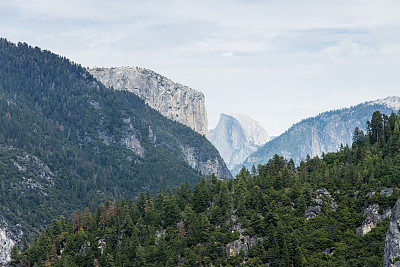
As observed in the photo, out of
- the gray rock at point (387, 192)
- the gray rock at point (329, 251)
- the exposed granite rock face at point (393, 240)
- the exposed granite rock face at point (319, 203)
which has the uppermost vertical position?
the gray rock at point (387, 192)

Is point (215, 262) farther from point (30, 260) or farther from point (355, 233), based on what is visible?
point (30, 260)

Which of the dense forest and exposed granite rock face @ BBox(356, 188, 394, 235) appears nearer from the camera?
the dense forest

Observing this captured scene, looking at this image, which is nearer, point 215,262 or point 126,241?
point 215,262

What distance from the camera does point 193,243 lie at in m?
181

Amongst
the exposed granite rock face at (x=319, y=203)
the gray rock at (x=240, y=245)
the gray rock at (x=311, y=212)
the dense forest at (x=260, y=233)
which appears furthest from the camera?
the exposed granite rock face at (x=319, y=203)

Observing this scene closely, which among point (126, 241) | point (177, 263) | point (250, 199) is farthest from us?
point (250, 199)

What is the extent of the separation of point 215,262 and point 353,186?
59463 millimetres

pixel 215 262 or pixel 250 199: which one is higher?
pixel 250 199

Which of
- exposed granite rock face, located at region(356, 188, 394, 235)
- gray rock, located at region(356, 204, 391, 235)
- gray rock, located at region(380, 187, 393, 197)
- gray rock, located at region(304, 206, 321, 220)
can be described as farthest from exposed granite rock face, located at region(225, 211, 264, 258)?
gray rock, located at region(380, 187, 393, 197)

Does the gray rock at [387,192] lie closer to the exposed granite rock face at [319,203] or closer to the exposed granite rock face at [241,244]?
the exposed granite rock face at [319,203]

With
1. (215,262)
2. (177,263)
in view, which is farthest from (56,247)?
(215,262)

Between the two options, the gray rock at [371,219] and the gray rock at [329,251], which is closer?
the gray rock at [329,251]

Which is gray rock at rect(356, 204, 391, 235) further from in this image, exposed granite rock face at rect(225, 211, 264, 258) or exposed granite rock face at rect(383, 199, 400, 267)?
exposed granite rock face at rect(383, 199, 400, 267)

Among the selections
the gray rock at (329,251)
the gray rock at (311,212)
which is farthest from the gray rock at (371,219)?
the gray rock at (311,212)
